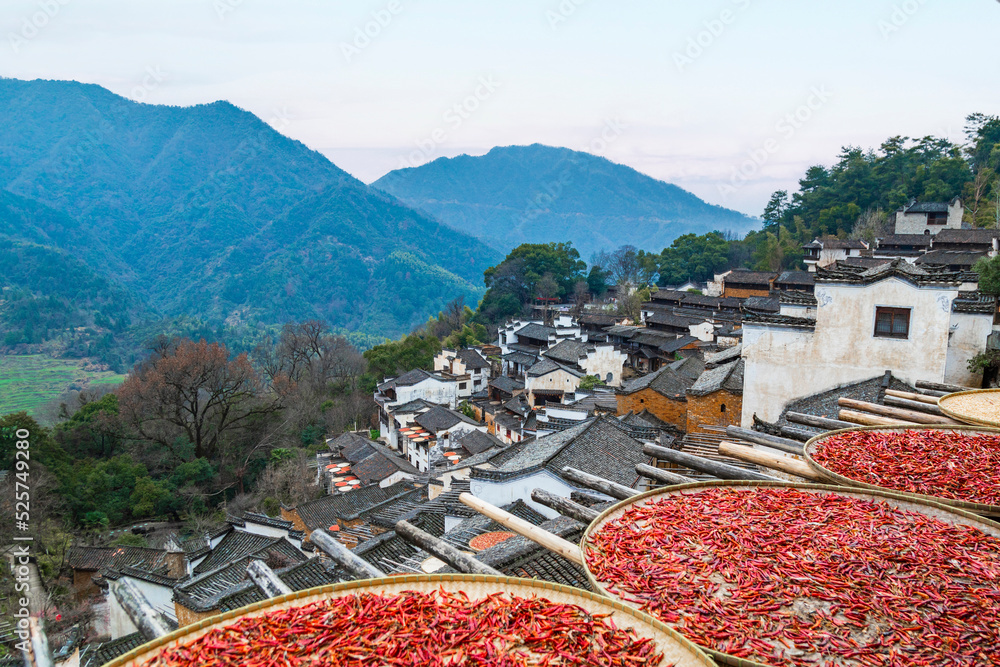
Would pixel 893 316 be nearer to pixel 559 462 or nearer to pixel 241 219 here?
pixel 559 462

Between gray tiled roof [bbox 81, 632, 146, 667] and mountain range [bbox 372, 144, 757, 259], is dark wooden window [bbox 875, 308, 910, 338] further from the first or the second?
mountain range [bbox 372, 144, 757, 259]

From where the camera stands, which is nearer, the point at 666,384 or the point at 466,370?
the point at 666,384

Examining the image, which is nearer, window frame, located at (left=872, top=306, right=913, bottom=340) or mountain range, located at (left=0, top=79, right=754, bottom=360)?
window frame, located at (left=872, top=306, right=913, bottom=340)

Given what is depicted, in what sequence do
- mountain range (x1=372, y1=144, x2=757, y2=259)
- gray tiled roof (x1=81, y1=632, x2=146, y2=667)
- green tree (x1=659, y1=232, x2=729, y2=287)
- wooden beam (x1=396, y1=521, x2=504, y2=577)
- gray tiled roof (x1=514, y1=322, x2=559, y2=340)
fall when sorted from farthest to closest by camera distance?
1. mountain range (x1=372, y1=144, x2=757, y2=259)
2. green tree (x1=659, y1=232, x2=729, y2=287)
3. gray tiled roof (x1=514, y1=322, x2=559, y2=340)
4. gray tiled roof (x1=81, y1=632, x2=146, y2=667)
5. wooden beam (x1=396, y1=521, x2=504, y2=577)

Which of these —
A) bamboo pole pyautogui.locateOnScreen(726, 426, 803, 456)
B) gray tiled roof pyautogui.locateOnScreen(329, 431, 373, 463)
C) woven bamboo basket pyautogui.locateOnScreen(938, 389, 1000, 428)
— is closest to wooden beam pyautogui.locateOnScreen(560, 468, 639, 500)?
bamboo pole pyautogui.locateOnScreen(726, 426, 803, 456)

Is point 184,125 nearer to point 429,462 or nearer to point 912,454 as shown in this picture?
point 429,462

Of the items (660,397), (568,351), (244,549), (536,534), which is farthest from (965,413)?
(568,351)

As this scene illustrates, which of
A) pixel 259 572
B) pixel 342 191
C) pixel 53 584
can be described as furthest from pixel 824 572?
pixel 342 191
